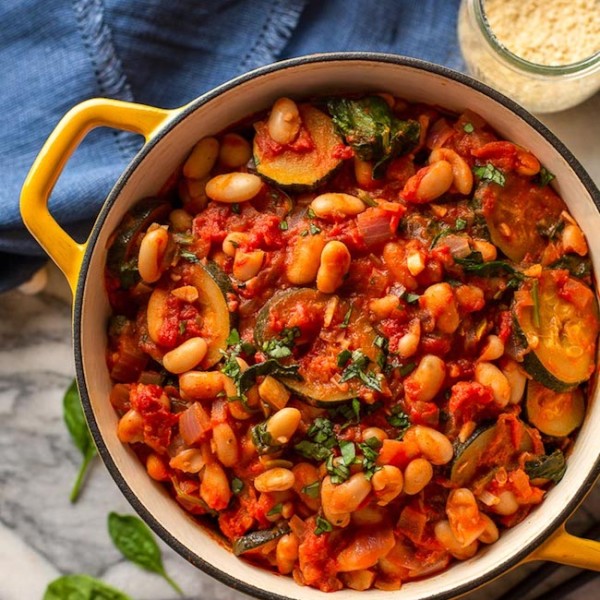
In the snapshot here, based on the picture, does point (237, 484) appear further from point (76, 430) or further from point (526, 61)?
point (526, 61)

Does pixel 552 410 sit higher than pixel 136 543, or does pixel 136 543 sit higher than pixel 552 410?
pixel 552 410

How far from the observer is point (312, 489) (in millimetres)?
2820

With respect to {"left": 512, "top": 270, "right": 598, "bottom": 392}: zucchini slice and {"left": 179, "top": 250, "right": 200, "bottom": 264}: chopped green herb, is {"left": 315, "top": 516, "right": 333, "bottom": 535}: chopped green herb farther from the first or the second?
{"left": 179, "top": 250, "right": 200, "bottom": 264}: chopped green herb

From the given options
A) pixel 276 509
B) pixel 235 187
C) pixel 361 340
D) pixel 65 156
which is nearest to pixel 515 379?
pixel 361 340

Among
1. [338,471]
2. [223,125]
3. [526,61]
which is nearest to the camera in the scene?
[338,471]

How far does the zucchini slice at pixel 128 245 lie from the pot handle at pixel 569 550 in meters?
1.52

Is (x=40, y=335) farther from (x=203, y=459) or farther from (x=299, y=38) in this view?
(x=299, y=38)

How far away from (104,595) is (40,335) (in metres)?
1.07

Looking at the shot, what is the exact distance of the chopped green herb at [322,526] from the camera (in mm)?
2803

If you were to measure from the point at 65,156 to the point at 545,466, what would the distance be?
5.75 feet

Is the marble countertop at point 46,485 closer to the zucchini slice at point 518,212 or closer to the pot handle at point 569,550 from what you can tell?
the pot handle at point 569,550

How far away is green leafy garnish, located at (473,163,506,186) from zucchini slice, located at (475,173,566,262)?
16 millimetres

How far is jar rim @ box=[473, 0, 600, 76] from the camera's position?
3.23 m

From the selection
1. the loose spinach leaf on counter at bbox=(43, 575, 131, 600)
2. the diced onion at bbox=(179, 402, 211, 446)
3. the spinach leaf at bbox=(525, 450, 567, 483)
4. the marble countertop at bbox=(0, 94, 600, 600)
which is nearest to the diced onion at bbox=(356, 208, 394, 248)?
the diced onion at bbox=(179, 402, 211, 446)
